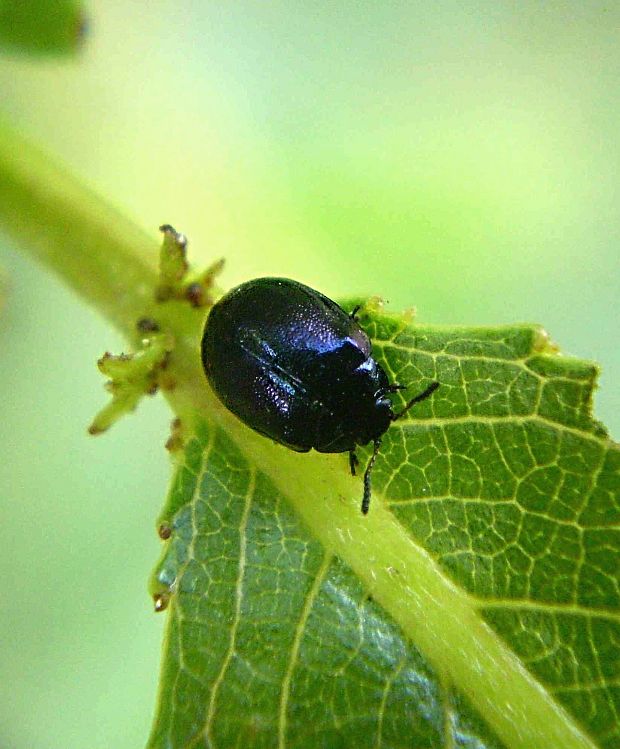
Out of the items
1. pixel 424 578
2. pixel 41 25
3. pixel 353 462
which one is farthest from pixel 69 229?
pixel 424 578

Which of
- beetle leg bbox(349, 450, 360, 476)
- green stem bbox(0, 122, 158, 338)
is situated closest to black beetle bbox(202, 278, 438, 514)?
beetle leg bbox(349, 450, 360, 476)

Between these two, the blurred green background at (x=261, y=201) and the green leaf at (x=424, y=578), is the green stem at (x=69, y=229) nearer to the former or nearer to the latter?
the blurred green background at (x=261, y=201)

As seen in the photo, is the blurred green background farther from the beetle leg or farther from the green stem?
the beetle leg

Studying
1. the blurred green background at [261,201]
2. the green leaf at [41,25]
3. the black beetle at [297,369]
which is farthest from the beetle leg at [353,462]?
the green leaf at [41,25]

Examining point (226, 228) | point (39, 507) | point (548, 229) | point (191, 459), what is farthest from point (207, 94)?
point (191, 459)

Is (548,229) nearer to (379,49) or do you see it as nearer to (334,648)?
(379,49)
